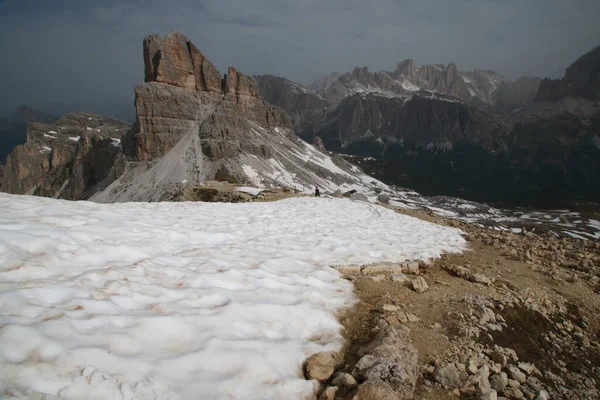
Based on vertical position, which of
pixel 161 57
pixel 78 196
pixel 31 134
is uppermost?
pixel 161 57

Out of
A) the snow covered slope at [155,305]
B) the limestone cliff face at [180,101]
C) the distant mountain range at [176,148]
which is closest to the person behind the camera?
the snow covered slope at [155,305]

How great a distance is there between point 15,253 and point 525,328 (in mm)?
9338

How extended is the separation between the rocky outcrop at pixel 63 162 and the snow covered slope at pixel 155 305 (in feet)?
276

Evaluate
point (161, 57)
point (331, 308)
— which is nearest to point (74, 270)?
point (331, 308)

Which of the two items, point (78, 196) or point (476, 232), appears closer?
point (476, 232)

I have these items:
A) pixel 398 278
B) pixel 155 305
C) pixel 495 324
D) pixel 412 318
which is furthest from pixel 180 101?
pixel 495 324

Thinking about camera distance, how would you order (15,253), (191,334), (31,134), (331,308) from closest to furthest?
(191,334) < (15,253) < (331,308) < (31,134)

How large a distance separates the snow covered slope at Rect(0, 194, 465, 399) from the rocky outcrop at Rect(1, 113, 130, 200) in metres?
84.2

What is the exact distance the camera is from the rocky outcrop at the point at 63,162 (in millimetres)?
90375

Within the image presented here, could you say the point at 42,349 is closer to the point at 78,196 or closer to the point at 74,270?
the point at 74,270

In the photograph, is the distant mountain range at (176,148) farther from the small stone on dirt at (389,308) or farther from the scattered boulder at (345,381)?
the scattered boulder at (345,381)

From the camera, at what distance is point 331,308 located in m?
5.55

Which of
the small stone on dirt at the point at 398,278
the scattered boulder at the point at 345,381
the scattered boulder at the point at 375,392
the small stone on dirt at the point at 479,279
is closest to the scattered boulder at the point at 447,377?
the scattered boulder at the point at 375,392

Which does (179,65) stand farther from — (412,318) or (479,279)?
(412,318)
